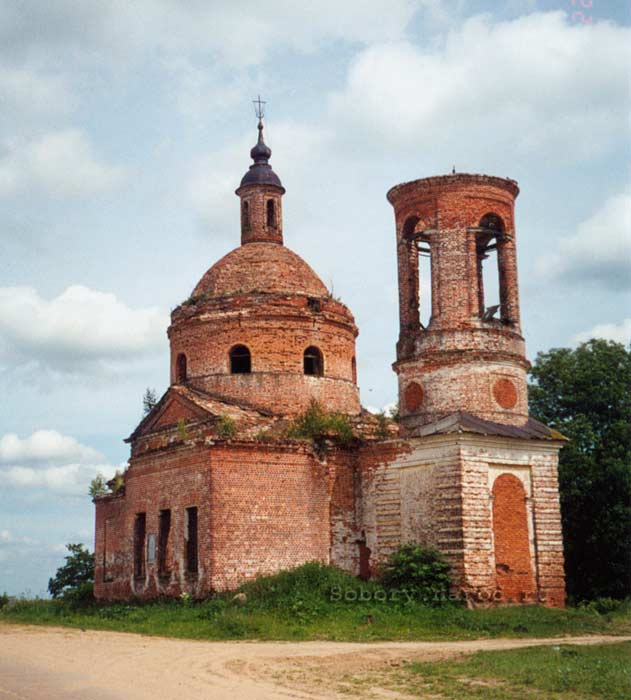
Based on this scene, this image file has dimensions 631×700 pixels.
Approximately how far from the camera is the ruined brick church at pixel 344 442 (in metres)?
20.3

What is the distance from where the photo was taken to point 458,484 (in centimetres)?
1978

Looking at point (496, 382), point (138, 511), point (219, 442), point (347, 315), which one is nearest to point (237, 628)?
point (219, 442)

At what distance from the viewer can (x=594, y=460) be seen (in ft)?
90.0

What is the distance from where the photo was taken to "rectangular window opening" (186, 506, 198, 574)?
21.2 m

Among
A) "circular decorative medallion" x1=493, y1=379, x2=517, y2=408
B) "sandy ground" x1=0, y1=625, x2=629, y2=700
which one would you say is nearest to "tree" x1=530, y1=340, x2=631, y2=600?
"circular decorative medallion" x1=493, y1=379, x2=517, y2=408

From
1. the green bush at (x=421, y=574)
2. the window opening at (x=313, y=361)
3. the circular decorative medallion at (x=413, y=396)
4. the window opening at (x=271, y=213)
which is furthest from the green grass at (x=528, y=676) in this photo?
the window opening at (x=271, y=213)

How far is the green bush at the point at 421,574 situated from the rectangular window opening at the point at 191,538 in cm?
424

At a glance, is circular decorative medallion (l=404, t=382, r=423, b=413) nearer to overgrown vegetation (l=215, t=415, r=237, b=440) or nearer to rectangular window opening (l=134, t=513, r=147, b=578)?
overgrown vegetation (l=215, t=415, r=237, b=440)

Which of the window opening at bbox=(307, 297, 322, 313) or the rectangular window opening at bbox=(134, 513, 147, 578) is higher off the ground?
the window opening at bbox=(307, 297, 322, 313)

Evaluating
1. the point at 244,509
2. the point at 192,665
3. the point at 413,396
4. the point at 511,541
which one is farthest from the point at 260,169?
the point at 192,665

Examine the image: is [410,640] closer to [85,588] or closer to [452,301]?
[452,301]

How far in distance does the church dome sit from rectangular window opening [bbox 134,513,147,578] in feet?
19.6

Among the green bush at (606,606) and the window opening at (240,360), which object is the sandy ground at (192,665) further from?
the window opening at (240,360)

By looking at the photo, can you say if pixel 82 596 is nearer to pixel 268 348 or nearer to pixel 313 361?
pixel 268 348
